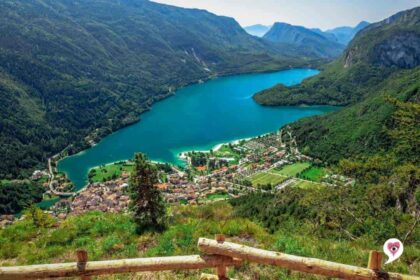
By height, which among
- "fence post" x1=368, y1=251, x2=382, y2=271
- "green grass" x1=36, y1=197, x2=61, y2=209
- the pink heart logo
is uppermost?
the pink heart logo

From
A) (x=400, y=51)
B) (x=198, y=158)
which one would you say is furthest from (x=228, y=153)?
(x=400, y=51)

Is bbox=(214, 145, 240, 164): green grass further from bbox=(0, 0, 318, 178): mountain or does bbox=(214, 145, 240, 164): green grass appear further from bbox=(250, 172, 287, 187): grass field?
bbox=(0, 0, 318, 178): mountain

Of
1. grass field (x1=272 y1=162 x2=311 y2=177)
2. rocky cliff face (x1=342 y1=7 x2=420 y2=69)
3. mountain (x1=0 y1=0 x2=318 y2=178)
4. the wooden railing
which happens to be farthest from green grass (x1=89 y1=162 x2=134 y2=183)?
rocky cliff face (x1=342 y1=7 x2=420 y2=69)

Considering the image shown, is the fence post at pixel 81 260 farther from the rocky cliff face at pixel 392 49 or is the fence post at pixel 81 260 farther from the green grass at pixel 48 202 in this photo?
the rocky cliff face at pixel 392 49

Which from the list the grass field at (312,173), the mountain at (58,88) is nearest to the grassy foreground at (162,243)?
the grass field at (312,173)

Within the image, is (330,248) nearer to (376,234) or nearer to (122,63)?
(376,234)
